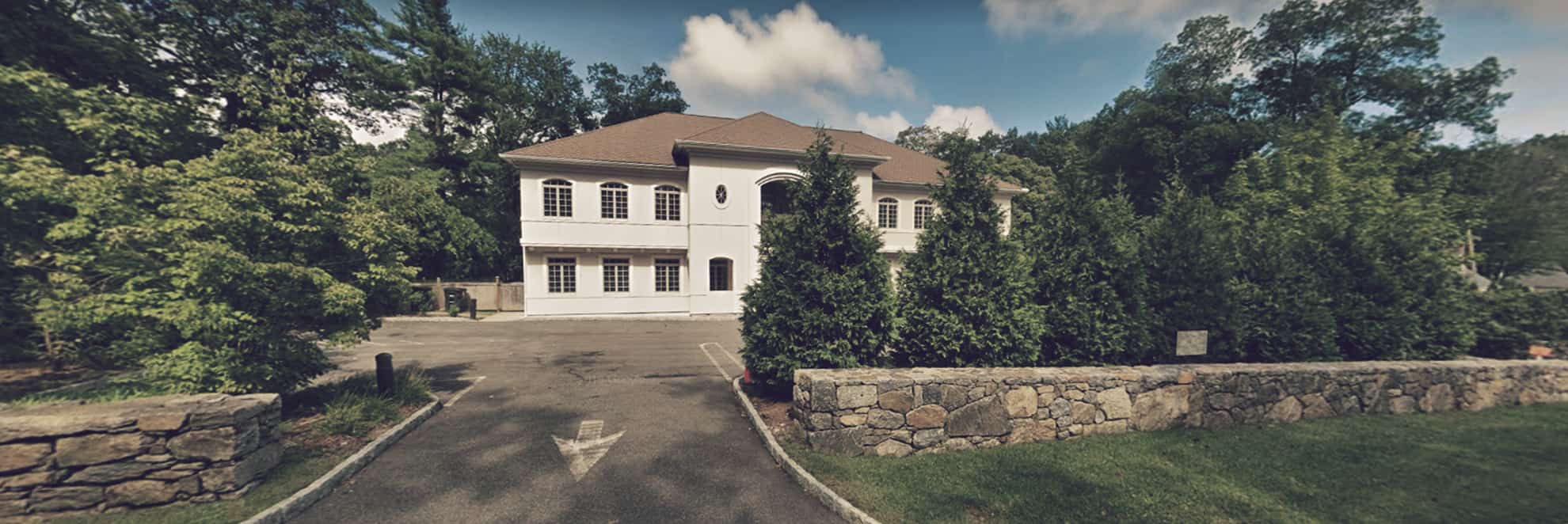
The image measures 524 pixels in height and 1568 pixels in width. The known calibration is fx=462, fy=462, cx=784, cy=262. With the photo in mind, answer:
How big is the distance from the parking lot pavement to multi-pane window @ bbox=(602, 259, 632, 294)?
903cm

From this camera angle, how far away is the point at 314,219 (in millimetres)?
6641

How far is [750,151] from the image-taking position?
20547 mm

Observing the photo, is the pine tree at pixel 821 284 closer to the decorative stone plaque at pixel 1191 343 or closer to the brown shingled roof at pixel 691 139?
the decorative stone plaque at pixel 1191 343

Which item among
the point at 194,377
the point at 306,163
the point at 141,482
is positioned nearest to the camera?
the point at 141,482

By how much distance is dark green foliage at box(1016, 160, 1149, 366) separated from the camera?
736 centimetres

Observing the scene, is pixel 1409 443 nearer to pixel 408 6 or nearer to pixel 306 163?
pixel 306 163

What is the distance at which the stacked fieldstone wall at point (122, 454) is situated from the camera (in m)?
4.27

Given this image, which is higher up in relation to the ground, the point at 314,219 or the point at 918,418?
the point at 314,219

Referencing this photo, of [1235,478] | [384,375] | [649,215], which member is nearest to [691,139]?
[649,215]

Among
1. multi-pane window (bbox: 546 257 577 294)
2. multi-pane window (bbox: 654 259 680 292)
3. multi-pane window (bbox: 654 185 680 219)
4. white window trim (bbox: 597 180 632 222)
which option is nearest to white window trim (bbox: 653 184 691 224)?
multi-pane window (bbox: 654 185 680 219)

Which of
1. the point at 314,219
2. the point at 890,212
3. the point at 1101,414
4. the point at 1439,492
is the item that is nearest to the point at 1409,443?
the point at 1439,492

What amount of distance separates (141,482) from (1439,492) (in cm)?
1353

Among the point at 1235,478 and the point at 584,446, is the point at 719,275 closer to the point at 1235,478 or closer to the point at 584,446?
→ the point at 584,446

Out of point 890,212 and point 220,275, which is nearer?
point 220,275
